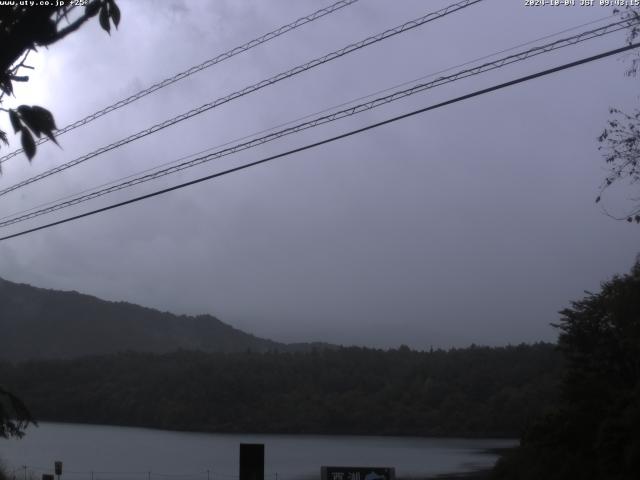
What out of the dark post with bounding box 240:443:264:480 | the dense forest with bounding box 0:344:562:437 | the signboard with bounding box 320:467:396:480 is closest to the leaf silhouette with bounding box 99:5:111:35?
the dark post with bounding box 240:443:264:480

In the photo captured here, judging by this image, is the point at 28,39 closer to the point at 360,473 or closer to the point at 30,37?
the point at 30,37

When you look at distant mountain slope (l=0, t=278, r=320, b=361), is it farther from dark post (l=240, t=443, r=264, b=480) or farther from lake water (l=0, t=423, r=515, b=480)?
dark post (l=240, t=443, r=264, b=480)

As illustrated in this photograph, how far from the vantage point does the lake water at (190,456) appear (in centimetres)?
4072

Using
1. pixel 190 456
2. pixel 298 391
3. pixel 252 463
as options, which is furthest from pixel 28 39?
pixel 298 391

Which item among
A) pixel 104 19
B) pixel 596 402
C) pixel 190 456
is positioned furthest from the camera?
pixel 190 456

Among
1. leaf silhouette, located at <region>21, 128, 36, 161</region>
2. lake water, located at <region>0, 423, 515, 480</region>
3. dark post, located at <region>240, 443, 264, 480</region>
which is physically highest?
leaf silhouette, located at <region>21, 128, 36, 161</region>

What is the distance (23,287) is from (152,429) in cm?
7120

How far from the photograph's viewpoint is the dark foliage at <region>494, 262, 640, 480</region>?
19469 millimetres

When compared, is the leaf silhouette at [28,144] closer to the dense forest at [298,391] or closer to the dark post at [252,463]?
the dark post at [252,463]

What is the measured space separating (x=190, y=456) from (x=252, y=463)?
4225 centimetres

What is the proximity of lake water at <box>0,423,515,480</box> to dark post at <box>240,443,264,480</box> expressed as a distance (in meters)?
19.2

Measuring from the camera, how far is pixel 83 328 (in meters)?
152

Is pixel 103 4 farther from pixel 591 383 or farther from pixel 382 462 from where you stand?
pixel 382 462

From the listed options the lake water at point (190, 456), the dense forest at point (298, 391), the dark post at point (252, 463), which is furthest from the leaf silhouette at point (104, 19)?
the dense forest at point (298, 391)
